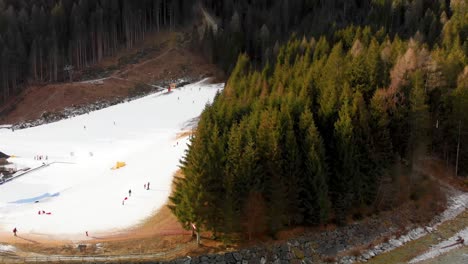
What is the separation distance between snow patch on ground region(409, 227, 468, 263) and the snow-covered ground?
2049 centimetres

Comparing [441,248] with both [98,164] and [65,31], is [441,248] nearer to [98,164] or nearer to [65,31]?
[98,164]

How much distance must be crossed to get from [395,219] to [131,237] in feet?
65.1

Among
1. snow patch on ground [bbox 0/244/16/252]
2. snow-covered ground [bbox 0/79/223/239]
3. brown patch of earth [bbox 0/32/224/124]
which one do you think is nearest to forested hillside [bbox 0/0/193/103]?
brown patch of earth [bbox 0/32/224/124]

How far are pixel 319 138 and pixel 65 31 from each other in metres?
81.5

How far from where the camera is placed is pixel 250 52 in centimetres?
9994

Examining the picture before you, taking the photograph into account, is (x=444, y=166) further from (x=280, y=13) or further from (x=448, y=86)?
(x=280, y=13)

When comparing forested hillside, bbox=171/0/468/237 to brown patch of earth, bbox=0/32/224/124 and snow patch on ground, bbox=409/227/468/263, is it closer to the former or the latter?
snow patch on ground, bbox=409/227/468/263

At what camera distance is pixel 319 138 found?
118 ft

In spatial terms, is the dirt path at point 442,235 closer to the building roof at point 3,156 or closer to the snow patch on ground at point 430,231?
the snow patch on ground at point 430,231

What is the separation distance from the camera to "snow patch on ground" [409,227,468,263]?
114ft

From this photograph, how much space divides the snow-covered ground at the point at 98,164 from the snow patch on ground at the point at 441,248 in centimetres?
2049

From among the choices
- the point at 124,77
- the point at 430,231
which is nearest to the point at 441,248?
the point at 430,231

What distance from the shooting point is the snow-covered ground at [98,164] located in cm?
4125

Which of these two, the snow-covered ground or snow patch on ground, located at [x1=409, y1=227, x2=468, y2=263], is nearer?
snow patch on ground, located at [x1=409, y1=227, x2=468, y2=263]
